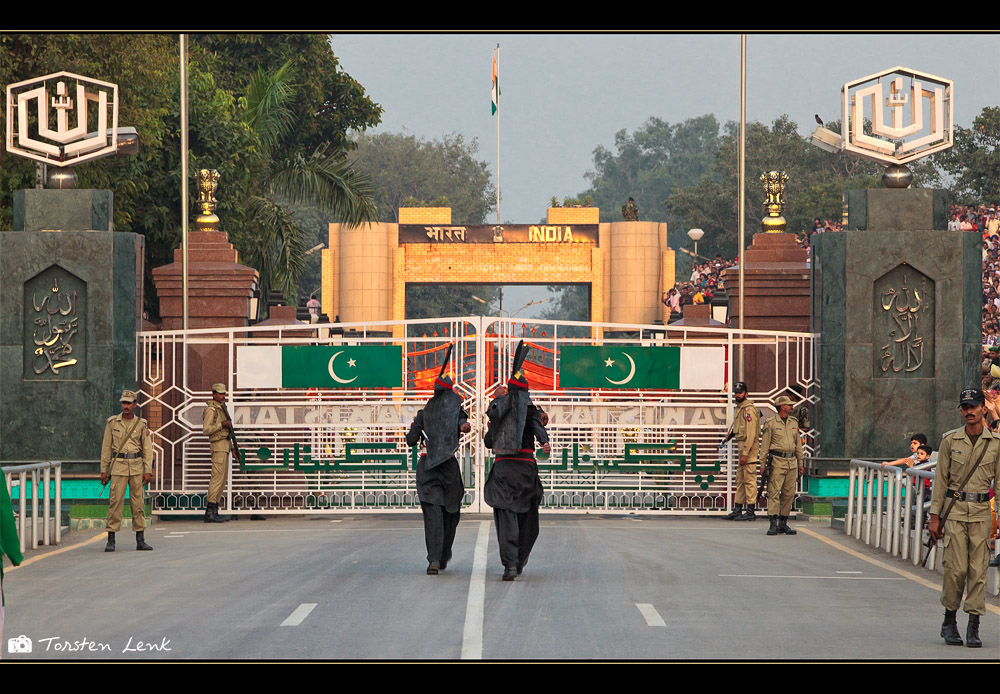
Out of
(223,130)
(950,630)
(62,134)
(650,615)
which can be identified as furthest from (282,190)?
(950,630)

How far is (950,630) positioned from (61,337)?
12.8m

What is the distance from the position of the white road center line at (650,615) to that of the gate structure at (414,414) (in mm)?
8038

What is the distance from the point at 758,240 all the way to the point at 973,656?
47.8 ft

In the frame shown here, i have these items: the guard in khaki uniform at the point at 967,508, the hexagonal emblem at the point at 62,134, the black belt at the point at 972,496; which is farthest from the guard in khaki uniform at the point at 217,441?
the black belt at the point at 972,496

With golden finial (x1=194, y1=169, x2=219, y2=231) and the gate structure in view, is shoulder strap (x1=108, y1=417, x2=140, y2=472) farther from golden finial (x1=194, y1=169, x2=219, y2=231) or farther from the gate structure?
golden finial (x1=194, y1=169, x2=219, y2=231)

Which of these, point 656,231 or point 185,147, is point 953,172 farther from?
point 185,147

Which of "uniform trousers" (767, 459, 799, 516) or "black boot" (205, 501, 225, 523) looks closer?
"uniform trousers" (767, 459, 799, 516)

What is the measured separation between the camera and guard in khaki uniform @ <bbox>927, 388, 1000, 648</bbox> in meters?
10.3

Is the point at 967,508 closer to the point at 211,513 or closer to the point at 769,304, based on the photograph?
the point at 211,513

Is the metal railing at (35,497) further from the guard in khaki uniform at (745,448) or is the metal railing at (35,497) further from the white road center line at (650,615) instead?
the guard in khaki uniform at (745,448)

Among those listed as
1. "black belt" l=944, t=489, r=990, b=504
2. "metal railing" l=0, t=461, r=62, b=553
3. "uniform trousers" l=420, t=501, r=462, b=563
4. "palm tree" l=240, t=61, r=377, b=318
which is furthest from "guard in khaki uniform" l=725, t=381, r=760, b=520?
"palm tree" l=240, t=61, r=377, b=318

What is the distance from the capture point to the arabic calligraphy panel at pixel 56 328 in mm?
Answer: 19203

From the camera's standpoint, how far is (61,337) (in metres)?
19.2

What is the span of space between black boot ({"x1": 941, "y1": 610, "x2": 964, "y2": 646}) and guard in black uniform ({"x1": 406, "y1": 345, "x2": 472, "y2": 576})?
4.85 metres
